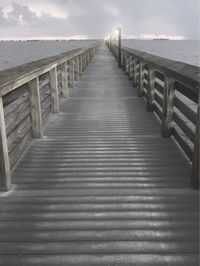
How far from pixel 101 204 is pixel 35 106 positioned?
286cm

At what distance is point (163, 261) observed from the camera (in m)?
3.09

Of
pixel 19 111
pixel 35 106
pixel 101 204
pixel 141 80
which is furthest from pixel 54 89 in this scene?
pixel 101 204

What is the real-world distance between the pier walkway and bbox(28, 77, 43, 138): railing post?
23 cm

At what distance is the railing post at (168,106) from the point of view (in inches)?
238

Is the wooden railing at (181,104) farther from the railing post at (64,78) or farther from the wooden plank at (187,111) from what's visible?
the railing post at (64,78)

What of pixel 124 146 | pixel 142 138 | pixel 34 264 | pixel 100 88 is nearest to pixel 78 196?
pixel 34 264

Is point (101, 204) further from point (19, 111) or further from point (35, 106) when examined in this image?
point (35, 106)

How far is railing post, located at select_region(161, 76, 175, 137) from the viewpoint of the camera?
6035mm

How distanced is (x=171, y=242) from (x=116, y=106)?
666 centimetres

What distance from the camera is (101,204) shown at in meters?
4.05

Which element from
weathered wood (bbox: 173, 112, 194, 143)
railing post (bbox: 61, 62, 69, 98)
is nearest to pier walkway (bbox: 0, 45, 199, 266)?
weathered wood (bbox: 173, 112, 194, 143)

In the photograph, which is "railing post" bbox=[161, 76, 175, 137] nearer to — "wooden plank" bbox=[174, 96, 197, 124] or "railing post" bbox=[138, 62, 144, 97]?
"wooden plank" bbox=[174, 96, 197, 124]

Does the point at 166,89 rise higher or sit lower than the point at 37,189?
higher

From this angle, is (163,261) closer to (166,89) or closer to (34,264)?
(34,264)
